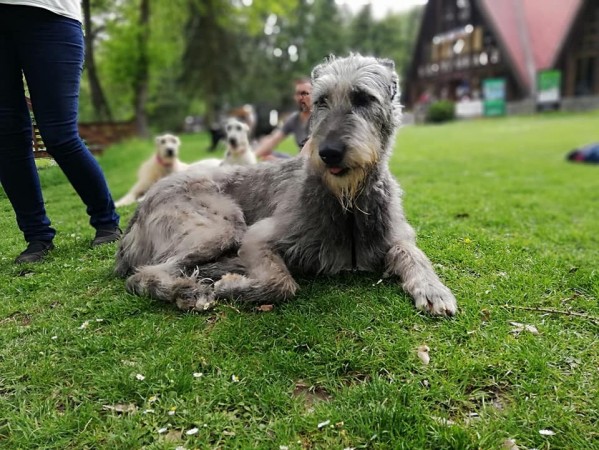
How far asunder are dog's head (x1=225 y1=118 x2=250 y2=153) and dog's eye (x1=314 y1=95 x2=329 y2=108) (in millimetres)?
6233

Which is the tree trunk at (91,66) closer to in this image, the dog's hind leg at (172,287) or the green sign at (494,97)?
the dog's hind leg at (172,287)

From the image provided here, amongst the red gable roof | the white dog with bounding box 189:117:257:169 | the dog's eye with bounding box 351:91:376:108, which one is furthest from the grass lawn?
the red gable roof

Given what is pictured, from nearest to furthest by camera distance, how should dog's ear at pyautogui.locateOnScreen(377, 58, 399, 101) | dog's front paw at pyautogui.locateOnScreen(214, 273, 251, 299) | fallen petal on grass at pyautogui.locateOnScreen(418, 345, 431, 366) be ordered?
fallen petal on grass at pyautogui.locateOnScreen(418, 345, 431, 366) < dog's front paw at pyautogui.locateOnScreen(214, 273, 251, 299) < dog's ear at pyautogui.locateOnScreen(377, 58, 399, 101)

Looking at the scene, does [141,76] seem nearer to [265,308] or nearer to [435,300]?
[265,308]

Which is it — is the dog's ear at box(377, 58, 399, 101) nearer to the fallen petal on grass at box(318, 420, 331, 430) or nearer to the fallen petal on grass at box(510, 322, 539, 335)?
the fallen petal on grass at box(510, 322, 539, 335)

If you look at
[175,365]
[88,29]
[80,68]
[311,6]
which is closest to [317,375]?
[175,365]

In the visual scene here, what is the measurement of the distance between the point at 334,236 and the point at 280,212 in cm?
58

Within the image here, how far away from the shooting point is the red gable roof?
138ft

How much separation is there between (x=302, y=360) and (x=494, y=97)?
44803 millimetres

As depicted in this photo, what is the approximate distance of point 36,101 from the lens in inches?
139

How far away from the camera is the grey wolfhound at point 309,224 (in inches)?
138

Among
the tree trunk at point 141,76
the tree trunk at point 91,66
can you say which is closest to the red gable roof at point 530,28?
the tree trunk at point 141,76

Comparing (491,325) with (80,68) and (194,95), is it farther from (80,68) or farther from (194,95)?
Answer: (194,95)

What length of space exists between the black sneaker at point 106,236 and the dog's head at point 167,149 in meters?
4.88
